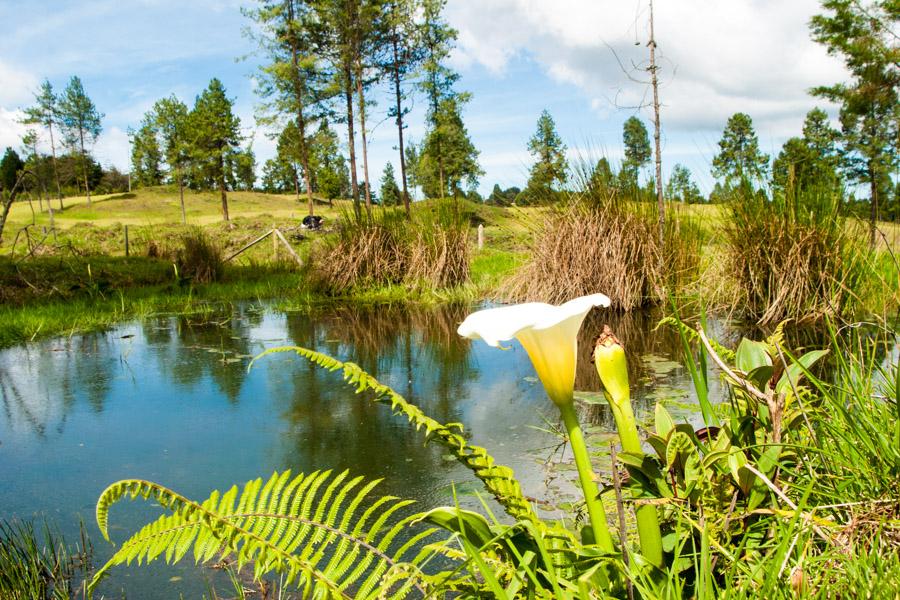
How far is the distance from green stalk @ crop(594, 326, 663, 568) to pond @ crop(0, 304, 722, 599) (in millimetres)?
898

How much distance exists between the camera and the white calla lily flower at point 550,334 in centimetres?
75

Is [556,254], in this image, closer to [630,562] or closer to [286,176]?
[630,562]

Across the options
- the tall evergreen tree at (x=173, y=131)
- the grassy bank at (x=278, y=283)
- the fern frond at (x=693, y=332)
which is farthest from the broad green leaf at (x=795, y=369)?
the tall evergreen tree at (x=173, y=131)

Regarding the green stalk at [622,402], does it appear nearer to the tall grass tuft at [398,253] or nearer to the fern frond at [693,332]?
the fern frond at [693,332]

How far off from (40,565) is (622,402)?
5.39ft

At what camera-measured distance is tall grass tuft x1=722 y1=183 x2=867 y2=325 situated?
407 cm

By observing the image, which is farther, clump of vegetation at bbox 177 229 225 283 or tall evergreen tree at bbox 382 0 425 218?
tall evergreen tree at bbox 382 0 425 218

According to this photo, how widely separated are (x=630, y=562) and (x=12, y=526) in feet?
6.38

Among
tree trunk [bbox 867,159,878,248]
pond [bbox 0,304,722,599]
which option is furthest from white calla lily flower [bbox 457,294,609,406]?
tree trunk [bbox 867,159,878,248]

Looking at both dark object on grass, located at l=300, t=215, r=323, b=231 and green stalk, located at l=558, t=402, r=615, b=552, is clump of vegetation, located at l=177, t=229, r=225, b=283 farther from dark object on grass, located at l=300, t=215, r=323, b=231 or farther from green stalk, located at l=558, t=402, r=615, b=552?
dark object on grass, located at l=300, t=215, r=323, b=231

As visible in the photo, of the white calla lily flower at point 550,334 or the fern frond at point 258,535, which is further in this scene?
the fern frond at point 258,535

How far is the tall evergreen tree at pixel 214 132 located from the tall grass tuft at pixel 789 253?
32.4 meters

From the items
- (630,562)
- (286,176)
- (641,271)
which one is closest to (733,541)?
(630,562)

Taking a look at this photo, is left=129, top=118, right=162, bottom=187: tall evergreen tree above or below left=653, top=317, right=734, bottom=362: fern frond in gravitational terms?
above
